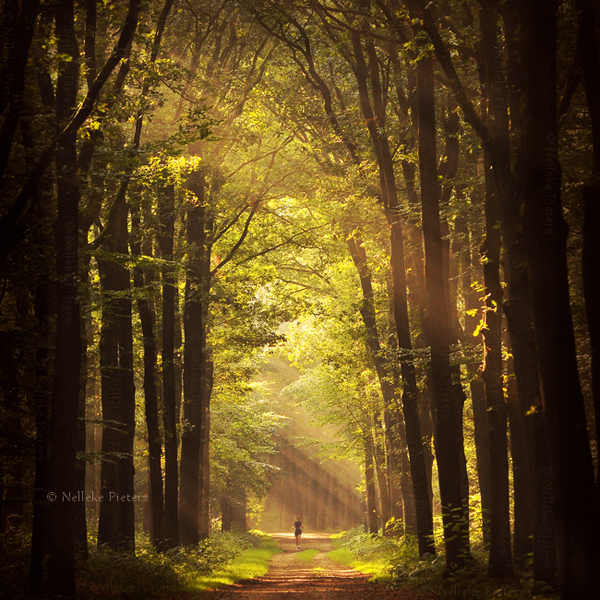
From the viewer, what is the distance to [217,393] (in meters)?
32.1

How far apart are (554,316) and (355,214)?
12.6 meters

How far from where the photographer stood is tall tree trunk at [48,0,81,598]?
31.9 ft

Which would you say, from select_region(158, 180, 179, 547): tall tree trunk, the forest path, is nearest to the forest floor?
the forest path

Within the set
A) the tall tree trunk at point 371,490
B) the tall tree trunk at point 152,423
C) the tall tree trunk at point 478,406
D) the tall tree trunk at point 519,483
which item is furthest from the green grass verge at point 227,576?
the tall tree trunk at point 371,490

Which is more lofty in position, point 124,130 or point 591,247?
point 124,130

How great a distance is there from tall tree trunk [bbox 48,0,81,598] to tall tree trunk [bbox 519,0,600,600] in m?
6.89

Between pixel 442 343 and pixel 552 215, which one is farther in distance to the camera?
pixel 442 343

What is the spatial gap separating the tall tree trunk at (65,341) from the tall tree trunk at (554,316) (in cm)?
689

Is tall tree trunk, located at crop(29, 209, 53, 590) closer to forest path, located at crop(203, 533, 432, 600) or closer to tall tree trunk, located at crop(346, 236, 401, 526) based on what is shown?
forest path, located at crop(203, 533, 432, 600)

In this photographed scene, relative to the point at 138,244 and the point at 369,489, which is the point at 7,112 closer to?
the point at 138,244

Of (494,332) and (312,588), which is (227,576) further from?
(494,332)

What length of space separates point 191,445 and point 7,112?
505 inches

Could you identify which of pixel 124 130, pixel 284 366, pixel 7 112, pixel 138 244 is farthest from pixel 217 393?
pixel 284 366

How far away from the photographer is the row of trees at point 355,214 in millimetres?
8203
